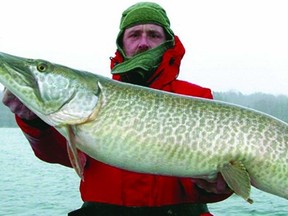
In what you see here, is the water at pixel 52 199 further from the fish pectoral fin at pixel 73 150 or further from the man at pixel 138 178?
the fish pectoral fin at pixel 73 150

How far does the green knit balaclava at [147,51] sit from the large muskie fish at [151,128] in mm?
581

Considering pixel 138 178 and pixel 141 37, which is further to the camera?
pixel 141 37

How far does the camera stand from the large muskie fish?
9.21ft

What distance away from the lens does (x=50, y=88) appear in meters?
2.94

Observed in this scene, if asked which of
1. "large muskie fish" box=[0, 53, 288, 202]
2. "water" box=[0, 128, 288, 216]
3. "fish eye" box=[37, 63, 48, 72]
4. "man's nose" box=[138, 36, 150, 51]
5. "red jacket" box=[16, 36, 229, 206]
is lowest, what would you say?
"water" box=[0, 128, 288, 216]

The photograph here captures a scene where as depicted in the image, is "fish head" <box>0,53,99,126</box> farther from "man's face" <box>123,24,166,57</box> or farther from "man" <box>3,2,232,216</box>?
"man's face" <box>123,24,166,57</box>

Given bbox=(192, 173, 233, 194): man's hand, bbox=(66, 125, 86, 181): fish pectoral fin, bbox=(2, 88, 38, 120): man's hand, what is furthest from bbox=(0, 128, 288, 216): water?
bbox=(66, 125, 86, 181): fish pectoral fin

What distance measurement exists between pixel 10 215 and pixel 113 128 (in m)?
10.3

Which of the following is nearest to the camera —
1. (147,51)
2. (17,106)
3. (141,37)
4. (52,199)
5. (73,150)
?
(73,150)

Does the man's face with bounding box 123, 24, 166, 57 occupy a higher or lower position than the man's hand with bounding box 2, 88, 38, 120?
higher

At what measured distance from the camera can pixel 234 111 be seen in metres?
3.02

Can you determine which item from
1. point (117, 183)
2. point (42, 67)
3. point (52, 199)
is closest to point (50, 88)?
point (42, 67)

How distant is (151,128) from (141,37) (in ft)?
4.05

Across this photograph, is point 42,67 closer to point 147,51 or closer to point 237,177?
point 147,51
